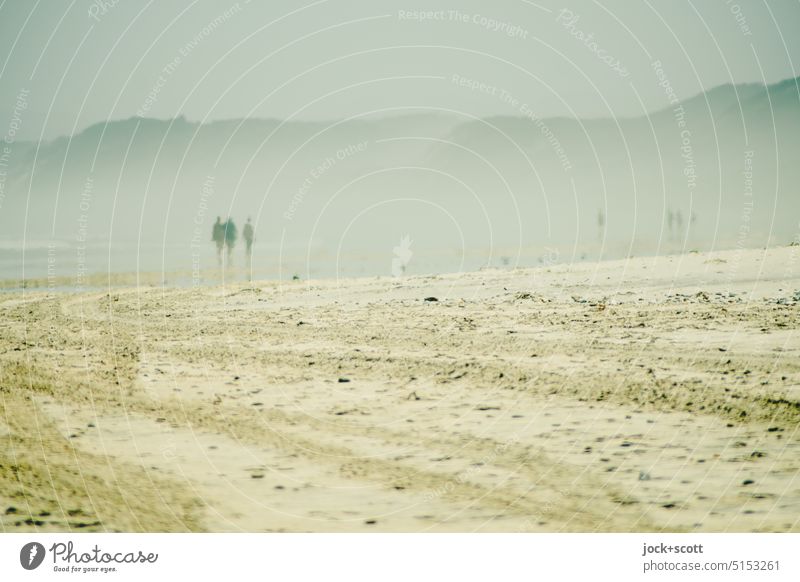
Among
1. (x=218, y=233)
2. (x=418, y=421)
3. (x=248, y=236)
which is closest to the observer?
(x=418, y=421)

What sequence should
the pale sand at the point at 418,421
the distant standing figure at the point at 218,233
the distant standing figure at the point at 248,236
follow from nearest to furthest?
1. the pale sand at the point at 418,421
2. the distant standing figure at the point at 248,236
3. the distant standing figure at the point at 218,233

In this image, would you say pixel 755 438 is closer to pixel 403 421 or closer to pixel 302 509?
pixel 403 421

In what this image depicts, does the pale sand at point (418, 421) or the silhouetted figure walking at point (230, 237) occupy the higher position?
the silhouetted figure walking at point (230, 237)

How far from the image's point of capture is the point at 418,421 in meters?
10.5

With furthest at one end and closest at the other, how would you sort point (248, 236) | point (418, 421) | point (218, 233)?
point (218, 233)
point (248, 236)
point (418, 421)

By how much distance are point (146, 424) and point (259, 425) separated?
1.98 metres

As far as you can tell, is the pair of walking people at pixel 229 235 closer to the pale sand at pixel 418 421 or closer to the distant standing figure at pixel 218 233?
the distant standing figure at pixel 218 233

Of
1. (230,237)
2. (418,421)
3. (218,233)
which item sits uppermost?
(218,233)

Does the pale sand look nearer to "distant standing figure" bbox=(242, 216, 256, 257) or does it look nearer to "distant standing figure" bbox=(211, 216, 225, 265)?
"distant standing figure" bbox=(242, 216, 256, 257)

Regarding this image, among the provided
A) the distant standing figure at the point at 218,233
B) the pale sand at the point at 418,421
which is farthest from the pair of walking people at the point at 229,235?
the pale sand at the point at 418,421

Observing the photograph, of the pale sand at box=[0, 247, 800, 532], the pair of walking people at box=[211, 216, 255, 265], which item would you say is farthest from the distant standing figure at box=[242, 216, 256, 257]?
the pale sand at box=[0, 247, 800, 532]

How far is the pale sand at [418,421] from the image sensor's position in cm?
764

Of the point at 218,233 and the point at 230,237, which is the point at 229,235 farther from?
the point at 218,233

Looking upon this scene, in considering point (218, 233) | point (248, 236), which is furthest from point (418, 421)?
point (218, 233)
